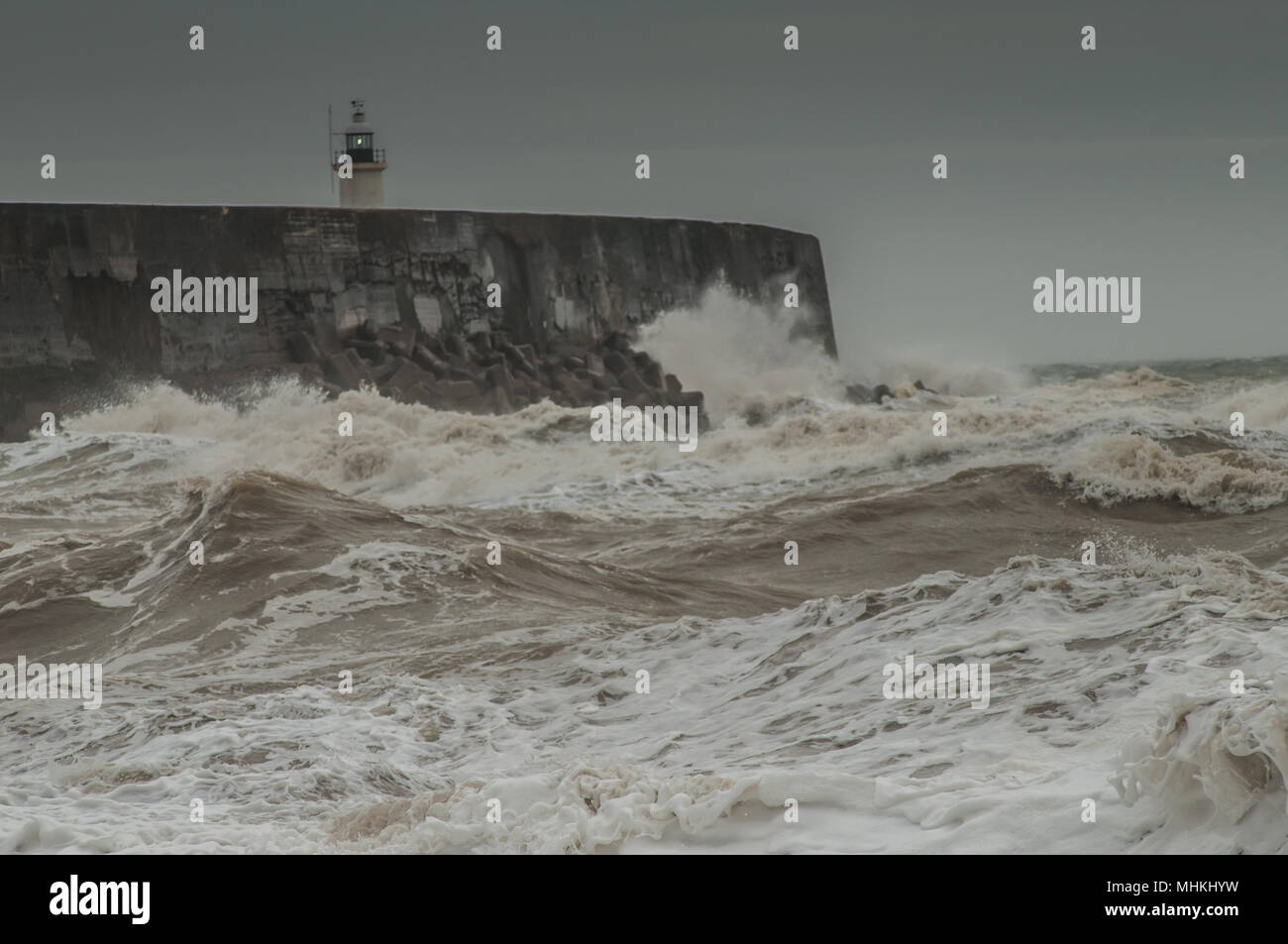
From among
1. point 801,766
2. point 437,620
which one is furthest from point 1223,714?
point 437,620

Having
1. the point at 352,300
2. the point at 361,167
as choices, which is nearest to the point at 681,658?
the point at 352,300

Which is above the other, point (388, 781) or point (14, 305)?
point (14, 305)

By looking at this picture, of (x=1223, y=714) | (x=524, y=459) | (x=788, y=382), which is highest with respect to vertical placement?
(x=788, y=382)

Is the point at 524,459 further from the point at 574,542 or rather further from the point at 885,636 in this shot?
the point at 885,636

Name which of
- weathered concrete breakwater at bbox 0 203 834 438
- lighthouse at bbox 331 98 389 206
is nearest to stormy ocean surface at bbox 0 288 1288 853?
weathered concrete breakwater at bbox 0 203 834 438

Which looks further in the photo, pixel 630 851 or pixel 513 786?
pixel 513 786

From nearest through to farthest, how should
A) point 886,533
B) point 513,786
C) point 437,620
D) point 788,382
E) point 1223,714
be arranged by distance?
point 1223,714 → point 513,786 → point 437,620 → point 886,533 → point 788,382

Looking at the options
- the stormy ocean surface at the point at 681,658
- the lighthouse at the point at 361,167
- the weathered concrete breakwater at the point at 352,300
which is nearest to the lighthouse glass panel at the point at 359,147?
the lighthouse at the point at 361,167

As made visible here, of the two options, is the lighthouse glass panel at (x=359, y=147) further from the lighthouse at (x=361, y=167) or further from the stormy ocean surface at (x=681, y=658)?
the stormy ocean surface at (x=681, y=658)

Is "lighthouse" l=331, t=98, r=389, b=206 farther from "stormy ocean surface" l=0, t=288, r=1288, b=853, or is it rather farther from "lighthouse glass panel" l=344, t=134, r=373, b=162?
"stormy ocean surface" l=0, t=288, r=1288, b=853
